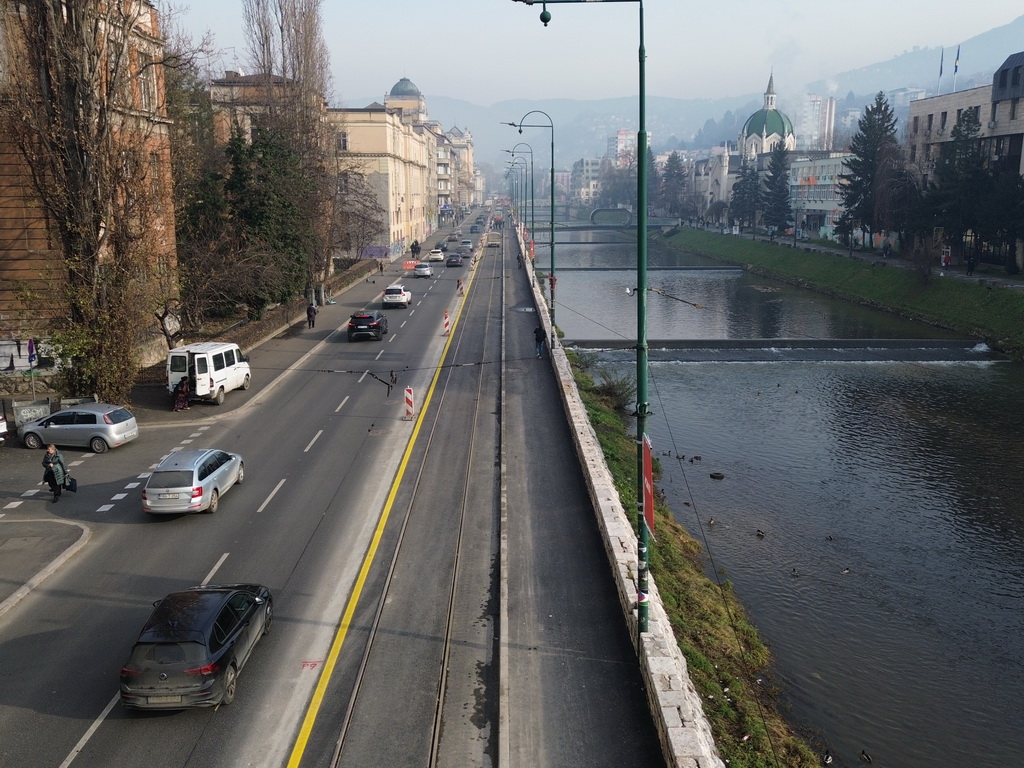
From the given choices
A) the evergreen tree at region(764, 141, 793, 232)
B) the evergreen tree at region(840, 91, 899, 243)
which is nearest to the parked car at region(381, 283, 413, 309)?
the evergreen tree at region(840, 91, 899, 243)

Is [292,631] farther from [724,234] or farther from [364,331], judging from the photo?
[724,234]

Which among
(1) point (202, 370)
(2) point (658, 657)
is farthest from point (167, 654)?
(1) point (202, 370)

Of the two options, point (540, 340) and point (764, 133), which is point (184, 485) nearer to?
point (540, 340)

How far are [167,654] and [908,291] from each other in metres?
65.3

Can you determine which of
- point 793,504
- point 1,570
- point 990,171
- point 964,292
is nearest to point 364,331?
point 793,504

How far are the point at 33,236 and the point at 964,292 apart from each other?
185 feet

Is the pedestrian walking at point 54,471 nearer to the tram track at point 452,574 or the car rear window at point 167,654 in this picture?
the tram track at point 452,574

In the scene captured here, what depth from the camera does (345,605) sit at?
16.1 m

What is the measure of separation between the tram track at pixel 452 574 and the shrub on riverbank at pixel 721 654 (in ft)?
12.0

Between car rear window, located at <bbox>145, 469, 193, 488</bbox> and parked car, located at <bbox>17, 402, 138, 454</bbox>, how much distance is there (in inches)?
277

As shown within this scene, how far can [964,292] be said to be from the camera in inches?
2366

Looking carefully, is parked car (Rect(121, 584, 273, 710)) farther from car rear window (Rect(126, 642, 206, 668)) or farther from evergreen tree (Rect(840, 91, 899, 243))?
evergreen tree (Rect(840, 91, 899, 243))

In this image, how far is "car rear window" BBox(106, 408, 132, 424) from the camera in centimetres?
2657

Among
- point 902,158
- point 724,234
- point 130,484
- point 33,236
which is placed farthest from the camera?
point 724,234
